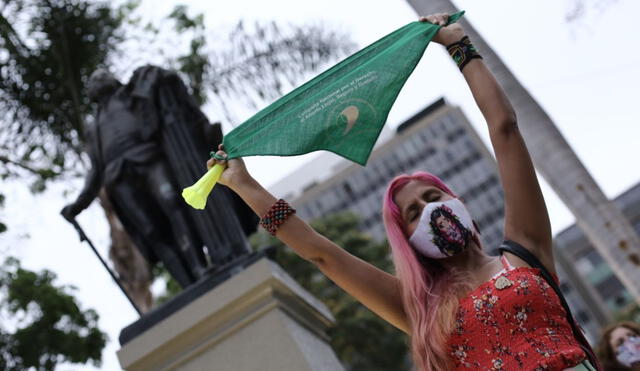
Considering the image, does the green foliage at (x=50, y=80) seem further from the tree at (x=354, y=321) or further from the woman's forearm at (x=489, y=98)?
the tree at (x=354, y=321)

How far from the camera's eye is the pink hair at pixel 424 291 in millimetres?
2328

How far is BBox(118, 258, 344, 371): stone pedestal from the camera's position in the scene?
354 cm

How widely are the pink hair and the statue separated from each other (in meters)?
1.78

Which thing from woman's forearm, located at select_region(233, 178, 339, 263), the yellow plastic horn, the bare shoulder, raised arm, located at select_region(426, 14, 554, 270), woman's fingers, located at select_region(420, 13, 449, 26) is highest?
woman's fingers, located at select_region(420, 13, 449, 26)

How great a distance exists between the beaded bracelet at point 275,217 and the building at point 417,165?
208 ft

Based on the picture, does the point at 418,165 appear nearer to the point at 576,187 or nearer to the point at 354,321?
the point at 354,321

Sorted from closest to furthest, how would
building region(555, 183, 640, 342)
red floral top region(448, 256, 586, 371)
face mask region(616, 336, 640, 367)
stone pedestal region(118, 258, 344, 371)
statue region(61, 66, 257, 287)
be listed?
red floral top region(448, 256, 586, 371) → stone pedestal region(118, 258, 344, 371) → face mask region(616, 336, 640, 367) → statue region(61, 66, 257, 287) → building region(555, 183, 640, 342)

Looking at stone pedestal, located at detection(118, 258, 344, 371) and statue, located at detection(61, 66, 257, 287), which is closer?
stone pedestal, located at detection(118, 258, 344, 371)

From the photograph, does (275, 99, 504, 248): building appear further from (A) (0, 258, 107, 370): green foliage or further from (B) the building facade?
(A) (0, 258, 107, 370): green foliage

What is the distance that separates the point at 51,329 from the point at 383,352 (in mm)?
14767

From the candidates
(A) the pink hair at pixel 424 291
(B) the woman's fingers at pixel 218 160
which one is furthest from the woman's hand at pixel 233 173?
(A) the pink hair at pixel 424 291

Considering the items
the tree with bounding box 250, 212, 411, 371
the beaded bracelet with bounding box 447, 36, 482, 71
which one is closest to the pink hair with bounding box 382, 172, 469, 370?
the beaded bracelet with bounding box 447, 36, 482, 71

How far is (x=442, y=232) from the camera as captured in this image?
97.9 inches

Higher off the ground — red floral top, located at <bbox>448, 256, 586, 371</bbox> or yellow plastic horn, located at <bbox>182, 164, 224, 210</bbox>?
yellow plastic horn, located at <bbox>182, 164, 224, 210</bbox>
